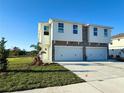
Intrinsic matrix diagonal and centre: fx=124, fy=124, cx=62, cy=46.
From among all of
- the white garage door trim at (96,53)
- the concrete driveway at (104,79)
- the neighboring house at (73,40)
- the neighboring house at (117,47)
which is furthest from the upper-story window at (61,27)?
the neighboring house at (117,47)

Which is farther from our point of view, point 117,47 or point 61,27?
point 117,47

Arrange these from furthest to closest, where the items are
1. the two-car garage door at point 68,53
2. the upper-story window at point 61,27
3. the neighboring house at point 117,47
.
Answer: the neighboring house at point 117,47
the two-car garage door at point 68,53
the upper-story window at point 61,27

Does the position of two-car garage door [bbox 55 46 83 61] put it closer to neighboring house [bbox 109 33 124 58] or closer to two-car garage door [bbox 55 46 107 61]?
two-car garage door [bbox 55 46 107 61]

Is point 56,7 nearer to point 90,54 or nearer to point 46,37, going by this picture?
point 46,37

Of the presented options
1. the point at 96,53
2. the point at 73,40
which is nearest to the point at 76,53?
the point at 73,40

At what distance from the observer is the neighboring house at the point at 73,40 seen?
18.8 metres

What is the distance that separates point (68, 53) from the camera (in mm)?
19859

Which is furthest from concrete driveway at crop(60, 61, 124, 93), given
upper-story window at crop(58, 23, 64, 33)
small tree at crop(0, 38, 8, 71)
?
upper-story window at crop(58, 23, 64, 33)

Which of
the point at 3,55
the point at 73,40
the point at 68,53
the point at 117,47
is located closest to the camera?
the point at 3,55

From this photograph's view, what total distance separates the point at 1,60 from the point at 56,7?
1136 cm

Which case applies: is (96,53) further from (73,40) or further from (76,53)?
(73,40)

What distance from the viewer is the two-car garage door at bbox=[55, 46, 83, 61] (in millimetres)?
19312

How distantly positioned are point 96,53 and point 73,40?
5.30 metres

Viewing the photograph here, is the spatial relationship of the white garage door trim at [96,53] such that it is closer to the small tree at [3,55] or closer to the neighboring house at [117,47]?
the neighboring house at [117,47]
